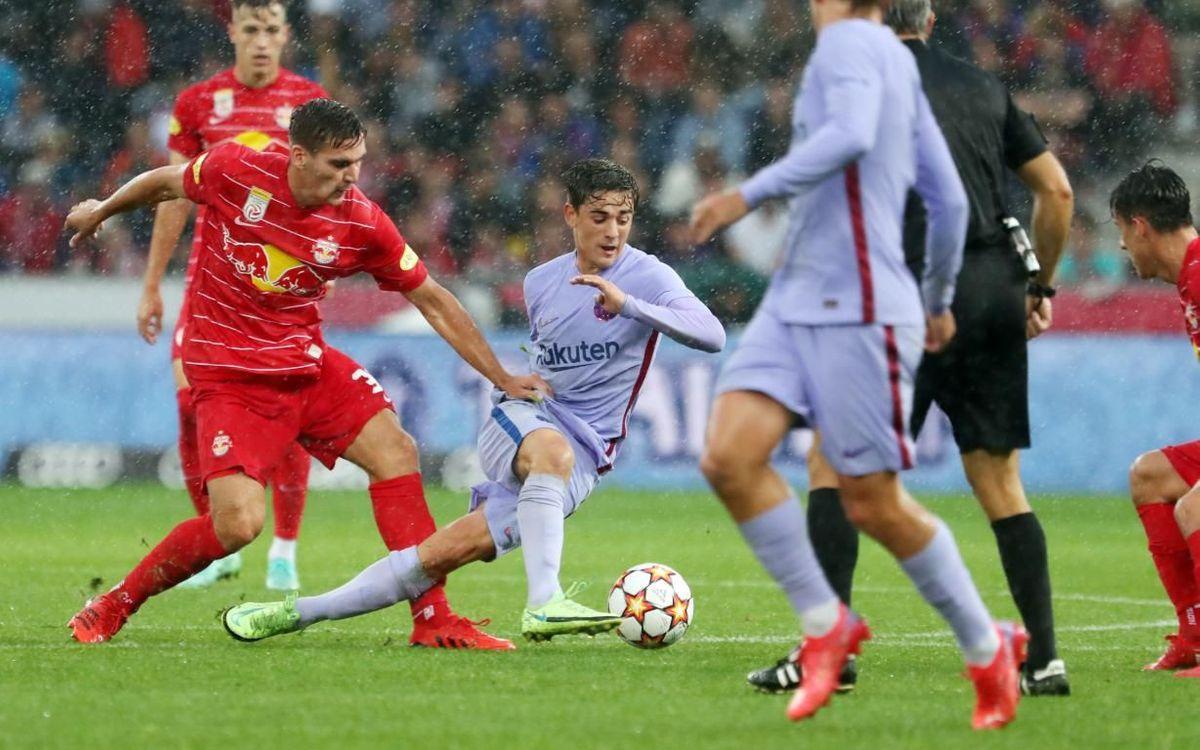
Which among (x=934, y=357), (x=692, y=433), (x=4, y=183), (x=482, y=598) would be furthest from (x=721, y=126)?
(x=934, y=357)

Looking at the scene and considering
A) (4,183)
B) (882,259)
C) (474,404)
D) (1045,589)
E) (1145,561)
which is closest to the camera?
(882,259)

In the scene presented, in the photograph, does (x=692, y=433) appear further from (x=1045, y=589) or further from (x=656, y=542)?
(x=1045, y=589)

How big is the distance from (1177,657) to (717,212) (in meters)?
2.76

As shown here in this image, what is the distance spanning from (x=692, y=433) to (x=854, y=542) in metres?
8.52

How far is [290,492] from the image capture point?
9031mm

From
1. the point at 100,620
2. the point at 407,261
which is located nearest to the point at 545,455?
the point at 407,261

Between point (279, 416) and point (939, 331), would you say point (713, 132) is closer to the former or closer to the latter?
point (279, 416)

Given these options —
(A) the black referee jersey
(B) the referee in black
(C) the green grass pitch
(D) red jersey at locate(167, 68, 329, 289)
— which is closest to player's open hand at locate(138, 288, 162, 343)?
(D) red jersey at locate(167, 68, 329, 289)

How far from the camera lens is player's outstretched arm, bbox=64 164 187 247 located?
6.88m

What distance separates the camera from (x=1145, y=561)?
1100 cm

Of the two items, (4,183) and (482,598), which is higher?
(4,183)

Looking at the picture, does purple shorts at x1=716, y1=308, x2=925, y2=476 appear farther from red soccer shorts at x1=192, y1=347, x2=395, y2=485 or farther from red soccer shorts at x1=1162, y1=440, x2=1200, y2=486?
red soccer shorts at x1=192, y1=347, x2=395, y2=485

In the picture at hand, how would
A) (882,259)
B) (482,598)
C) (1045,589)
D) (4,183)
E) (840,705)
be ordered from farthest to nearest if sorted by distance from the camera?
(4,183)
(482,598)
(1045,589)
(840,705)
(882,259)

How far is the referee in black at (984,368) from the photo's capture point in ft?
18.8
